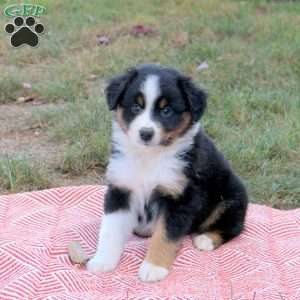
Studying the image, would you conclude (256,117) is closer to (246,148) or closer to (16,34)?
(246,148)

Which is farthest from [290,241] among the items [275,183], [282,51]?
[282,51]

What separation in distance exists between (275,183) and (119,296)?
218cm

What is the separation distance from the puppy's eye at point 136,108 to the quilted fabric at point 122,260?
76cm

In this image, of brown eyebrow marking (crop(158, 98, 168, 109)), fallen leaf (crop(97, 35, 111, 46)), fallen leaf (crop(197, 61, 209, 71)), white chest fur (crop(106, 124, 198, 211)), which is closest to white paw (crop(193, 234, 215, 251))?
white chest fur (crop(106, 124, 198, 211))

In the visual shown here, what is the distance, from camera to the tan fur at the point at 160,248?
12.1 feet

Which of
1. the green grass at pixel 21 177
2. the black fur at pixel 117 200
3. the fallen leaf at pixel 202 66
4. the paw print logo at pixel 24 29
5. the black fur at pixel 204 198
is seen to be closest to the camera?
the black fur at pixel 204 198

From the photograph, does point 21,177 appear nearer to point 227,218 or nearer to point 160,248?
point 227,218

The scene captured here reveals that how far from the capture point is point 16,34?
5.84 m

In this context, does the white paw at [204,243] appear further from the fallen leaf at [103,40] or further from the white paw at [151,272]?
the fallen leaf at [103,40]

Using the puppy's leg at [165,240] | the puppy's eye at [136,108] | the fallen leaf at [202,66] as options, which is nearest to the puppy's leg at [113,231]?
the puppy's leg at [165,240]

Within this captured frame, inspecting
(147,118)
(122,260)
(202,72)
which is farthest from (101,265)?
(202,72)

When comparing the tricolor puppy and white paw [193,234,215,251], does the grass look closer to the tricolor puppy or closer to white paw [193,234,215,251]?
white paw [193,234,215,251]

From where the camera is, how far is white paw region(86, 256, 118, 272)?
3.73 m

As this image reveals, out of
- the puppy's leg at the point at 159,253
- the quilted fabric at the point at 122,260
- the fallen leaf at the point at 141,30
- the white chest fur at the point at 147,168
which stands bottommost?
the fallen leaf at the point at 141,30
